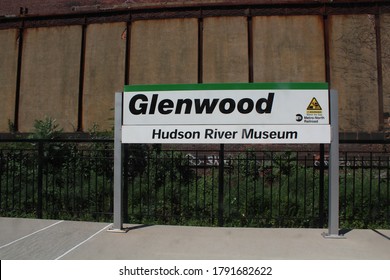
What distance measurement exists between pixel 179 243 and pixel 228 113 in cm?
194

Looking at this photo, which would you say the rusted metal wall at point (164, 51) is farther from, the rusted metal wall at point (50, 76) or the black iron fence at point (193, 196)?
the black iron fence at point (193, 196)

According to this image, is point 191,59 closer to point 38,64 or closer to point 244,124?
point 38,64

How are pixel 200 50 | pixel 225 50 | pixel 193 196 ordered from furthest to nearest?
pixel 200 50
pixel 225 50
pixel 193 196

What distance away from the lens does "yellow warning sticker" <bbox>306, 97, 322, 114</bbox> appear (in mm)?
5469

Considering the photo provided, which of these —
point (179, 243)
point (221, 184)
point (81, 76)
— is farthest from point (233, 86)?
point (81, 76)

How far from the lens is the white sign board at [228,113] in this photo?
5473mm

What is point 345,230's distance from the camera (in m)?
6.01

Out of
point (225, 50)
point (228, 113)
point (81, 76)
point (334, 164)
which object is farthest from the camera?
point (81, 76)

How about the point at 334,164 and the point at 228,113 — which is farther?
the point at 228,113

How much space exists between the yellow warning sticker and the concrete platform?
1.79 meters

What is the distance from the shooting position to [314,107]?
547 cm

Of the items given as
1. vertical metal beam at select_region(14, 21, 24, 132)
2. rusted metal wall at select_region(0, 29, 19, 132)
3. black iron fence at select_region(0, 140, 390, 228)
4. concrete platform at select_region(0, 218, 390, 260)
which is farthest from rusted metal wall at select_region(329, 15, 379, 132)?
rusted metal wall at select_region(0, 29, 19, 132)

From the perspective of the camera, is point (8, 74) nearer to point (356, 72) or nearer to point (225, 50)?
point (225, 50)

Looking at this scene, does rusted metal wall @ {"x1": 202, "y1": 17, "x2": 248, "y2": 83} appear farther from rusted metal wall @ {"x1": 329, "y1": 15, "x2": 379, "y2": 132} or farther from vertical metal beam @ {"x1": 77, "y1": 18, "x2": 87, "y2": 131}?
vertical metal beam @ {"x1": 77, "y1": 18, "x2": 87, "y2": 131}
